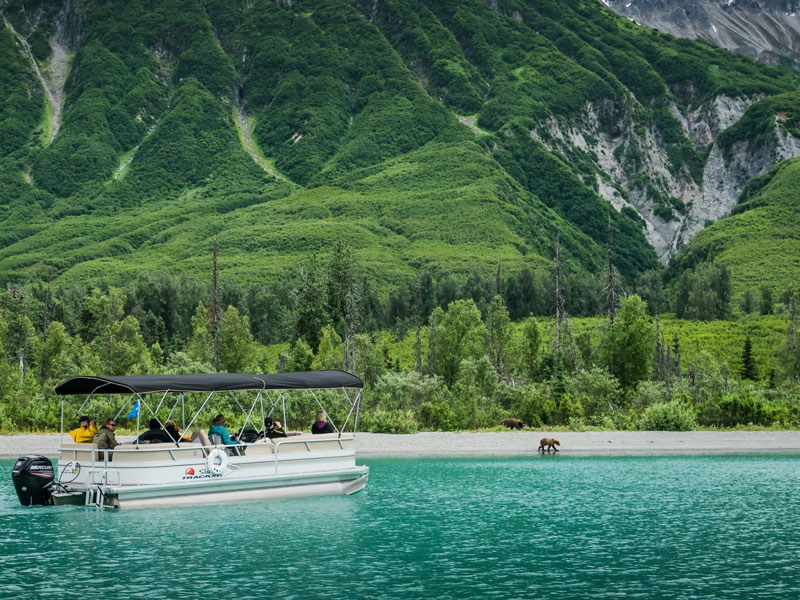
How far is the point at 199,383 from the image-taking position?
32906 mm

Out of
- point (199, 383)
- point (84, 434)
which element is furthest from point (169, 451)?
point (84, 434)

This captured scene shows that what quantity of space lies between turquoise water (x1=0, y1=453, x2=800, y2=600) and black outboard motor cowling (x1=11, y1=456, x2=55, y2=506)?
0.55 meters

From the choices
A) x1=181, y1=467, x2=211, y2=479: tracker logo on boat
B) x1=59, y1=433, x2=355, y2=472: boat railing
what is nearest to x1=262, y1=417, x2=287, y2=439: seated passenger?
x1=59, y1=433, x2=355, y2=472: boat railing

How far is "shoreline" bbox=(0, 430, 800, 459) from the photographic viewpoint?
54.5 meters

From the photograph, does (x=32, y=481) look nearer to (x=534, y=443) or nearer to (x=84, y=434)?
(x=84, y=434)

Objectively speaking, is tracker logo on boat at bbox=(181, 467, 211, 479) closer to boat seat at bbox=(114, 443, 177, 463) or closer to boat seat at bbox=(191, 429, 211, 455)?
boat seat at bbox=(191, 429, 211, 455)

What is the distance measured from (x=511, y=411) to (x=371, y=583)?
45.1 metres

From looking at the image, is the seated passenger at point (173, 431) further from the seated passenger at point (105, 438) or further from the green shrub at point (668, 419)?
the green shrub at point (668, 419)

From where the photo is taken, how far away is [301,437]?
1427 inches

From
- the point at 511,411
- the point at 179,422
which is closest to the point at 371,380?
the point at 511,411

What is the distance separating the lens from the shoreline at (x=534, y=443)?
179 ft

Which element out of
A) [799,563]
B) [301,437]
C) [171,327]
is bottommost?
[799,563]

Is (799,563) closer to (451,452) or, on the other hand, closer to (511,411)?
(451,452)

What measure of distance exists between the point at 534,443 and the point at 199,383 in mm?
29648
